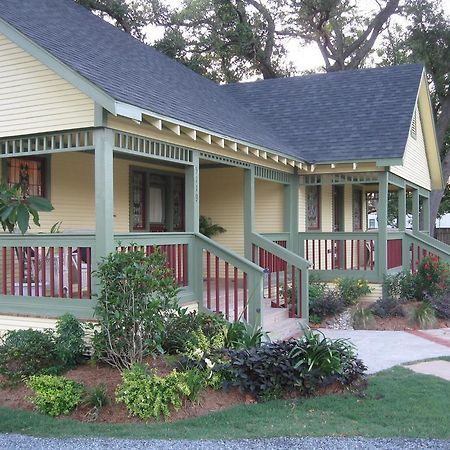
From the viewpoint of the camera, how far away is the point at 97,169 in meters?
7.67

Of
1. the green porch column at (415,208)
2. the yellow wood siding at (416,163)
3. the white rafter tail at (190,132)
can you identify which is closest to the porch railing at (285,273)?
the white rafter tail at (190,132)

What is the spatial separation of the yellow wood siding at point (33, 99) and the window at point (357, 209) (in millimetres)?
13158

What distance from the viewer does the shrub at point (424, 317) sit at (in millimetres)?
11438

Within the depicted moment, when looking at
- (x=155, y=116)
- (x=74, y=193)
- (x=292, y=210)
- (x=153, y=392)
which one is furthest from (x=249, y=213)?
(x=153, y=392)

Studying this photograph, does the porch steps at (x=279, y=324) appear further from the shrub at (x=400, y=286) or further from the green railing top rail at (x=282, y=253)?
the shrub at (x=400, y=286)

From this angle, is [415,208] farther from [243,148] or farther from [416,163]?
[243,148]

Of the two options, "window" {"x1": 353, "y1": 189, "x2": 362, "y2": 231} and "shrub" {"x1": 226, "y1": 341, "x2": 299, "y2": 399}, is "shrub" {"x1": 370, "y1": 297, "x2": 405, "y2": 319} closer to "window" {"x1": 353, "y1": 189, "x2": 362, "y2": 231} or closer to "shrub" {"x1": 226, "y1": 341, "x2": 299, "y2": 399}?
"shrub" {"x1": 226, "y1": 341, "x2": 299, "y2": 399}

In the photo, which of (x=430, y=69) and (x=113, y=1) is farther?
(x=430, y=69)

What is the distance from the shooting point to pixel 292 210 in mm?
14188

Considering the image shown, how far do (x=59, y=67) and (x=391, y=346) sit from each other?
6.59 meters

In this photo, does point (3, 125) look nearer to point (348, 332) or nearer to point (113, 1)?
point (348, 332)

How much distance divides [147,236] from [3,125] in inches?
103

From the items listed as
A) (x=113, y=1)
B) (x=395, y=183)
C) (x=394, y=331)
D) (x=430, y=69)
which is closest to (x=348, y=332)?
(x=394, y=331)

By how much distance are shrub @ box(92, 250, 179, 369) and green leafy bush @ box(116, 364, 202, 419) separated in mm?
535
